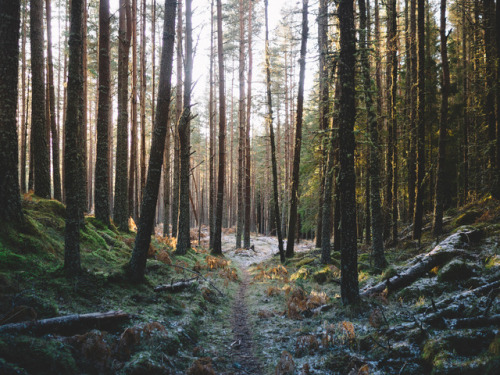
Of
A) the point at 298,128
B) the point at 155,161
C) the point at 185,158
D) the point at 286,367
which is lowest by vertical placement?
the point at 286,367

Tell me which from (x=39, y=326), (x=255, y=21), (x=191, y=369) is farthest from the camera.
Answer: (x=255, y=21)

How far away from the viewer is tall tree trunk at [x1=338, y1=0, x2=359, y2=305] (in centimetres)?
632

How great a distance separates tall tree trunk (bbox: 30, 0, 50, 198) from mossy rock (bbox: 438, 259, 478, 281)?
1090 centimetres

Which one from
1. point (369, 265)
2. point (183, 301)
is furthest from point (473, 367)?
point (369, 265)

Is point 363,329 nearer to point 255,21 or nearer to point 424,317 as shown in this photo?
point 424,317

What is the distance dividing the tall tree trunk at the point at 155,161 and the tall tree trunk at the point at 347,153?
4039mm

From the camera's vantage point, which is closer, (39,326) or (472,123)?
(39,326)

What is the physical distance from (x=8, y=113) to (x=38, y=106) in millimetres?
3487

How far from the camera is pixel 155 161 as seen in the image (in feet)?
22.1

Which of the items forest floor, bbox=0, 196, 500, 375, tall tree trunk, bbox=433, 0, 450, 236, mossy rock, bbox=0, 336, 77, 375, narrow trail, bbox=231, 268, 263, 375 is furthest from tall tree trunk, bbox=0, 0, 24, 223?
tall tree trunk, bbox=433, 0, 450, 236

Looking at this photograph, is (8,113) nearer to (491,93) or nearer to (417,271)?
(417,271)

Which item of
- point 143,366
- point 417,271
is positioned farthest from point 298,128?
point 143,366

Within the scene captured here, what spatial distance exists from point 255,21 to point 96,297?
2073 centimetres

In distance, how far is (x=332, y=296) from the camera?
7.84 m
